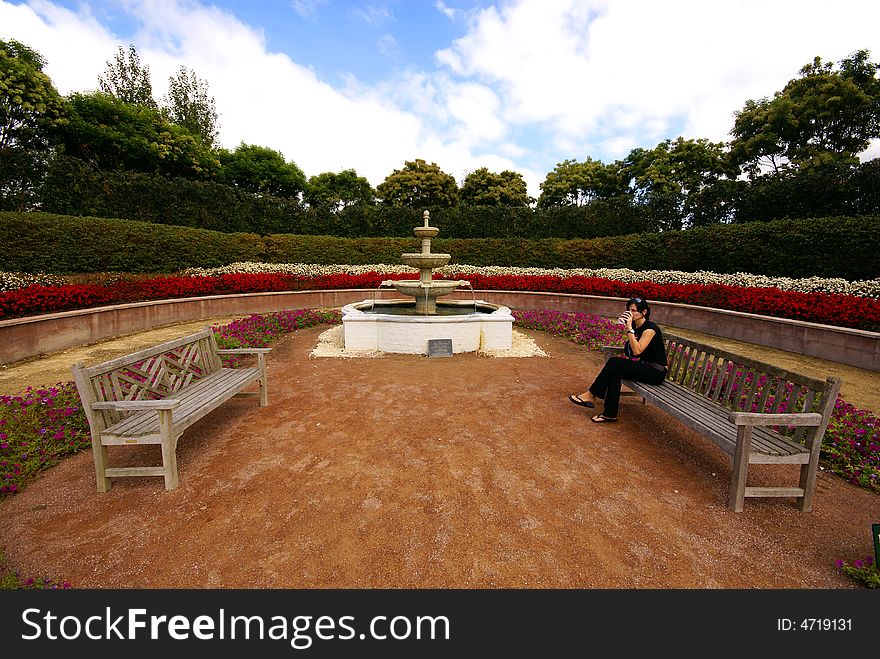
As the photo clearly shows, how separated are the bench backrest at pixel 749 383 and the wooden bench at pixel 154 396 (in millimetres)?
5113

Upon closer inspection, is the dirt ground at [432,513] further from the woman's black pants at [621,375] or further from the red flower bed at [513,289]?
the red flower bed at [513,289]

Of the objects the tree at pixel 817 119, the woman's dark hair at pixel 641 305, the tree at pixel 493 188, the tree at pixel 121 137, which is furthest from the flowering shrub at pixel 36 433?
the tree at pixel 493 188

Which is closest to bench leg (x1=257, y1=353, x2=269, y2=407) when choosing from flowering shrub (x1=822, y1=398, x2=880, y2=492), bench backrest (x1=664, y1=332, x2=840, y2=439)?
bench backrest (x1=664, y1=332, x2=840, y2=439)

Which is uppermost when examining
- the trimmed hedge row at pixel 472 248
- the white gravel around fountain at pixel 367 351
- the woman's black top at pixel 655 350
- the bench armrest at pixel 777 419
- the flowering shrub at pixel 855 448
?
the trimmed hedge row at pixel 472 248

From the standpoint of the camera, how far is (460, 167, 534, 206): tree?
110ft

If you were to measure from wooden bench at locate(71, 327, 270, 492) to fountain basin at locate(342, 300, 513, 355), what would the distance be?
10.0ft

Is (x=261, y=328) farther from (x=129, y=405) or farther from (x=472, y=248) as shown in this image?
(x=472, y=248)

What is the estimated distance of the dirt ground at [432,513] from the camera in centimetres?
230

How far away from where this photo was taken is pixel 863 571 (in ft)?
7.23

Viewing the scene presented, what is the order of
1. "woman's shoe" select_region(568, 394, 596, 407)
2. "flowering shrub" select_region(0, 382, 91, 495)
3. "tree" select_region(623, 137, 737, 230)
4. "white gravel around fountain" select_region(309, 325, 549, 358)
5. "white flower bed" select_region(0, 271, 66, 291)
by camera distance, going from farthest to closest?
"tree" select_region(623, 137, 737, 230)
"white flower bed" select_region(0, 271, 66, 291)
"white gravel around fountain" select_region(309, 325, 549, 358)
"woman's shoe" select_region(568, 394, 596, 407)
"flowering shrub" select_region(0, 382, 91, 495)

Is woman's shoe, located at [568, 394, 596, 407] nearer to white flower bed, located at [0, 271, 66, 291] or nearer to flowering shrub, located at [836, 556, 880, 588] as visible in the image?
flowering shrub, located at [836, 556, 880, 588]

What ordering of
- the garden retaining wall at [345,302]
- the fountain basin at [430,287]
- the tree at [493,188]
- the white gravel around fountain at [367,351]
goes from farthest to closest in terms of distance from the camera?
1. the tree at [493,188]
2. the fountain basin at [430,287]
3. the white gravel around fountain at [367,351]
4. the garden retaining wall at [345,302]

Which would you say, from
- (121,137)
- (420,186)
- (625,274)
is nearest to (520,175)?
(420,186)

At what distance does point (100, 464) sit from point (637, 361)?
551cm
